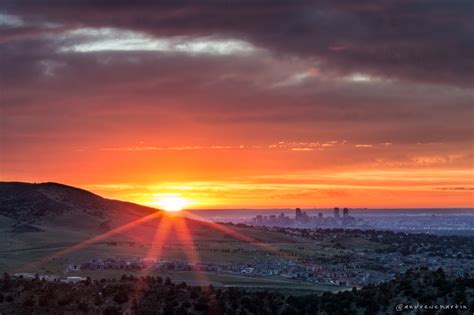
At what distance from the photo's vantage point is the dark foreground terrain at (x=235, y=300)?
182 ft

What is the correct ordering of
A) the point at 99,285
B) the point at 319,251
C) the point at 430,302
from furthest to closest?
the point at 319,251 → the point at 99,285 → the point at 430,302

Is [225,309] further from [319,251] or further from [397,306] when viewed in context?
[319,251]

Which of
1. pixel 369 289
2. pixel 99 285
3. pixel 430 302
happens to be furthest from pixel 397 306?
pixel 99 285

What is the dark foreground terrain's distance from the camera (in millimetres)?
55438

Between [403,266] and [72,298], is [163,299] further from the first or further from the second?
[403,266]

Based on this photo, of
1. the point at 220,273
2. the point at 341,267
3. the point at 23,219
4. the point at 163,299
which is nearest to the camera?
the point at 163,299

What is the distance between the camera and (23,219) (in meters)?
193

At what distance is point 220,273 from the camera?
115500 millimetres

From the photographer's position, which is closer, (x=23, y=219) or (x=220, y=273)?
(x=220, y=273)

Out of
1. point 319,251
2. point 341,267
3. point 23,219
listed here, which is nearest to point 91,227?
point 23,219

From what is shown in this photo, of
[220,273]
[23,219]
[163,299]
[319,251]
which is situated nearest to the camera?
[163,299]

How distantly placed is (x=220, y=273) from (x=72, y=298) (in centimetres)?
5849

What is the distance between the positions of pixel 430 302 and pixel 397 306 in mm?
2378

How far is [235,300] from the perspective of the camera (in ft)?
193
